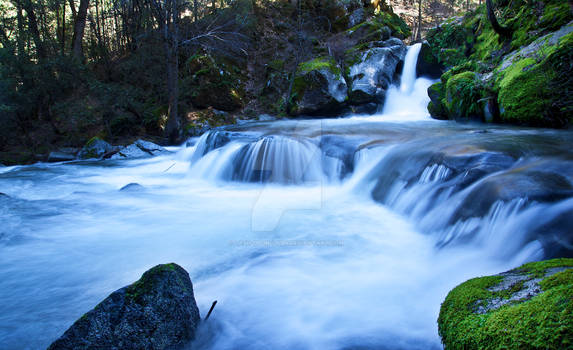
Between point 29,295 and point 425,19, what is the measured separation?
121 feet

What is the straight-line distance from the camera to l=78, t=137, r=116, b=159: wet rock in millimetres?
10344

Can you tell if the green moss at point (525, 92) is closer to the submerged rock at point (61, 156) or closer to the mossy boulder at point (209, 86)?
the mossy boulder at point (209, 86)

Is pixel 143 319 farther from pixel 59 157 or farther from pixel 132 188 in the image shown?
pixel 59 157

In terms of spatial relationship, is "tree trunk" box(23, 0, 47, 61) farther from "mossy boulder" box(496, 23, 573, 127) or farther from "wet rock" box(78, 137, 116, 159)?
"mossy boulder" box(496, 23, 573, 127)

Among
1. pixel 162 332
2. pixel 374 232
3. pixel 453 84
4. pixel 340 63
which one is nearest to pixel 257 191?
pixel 374 232

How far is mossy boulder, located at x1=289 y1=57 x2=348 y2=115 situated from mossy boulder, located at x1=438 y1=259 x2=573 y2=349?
12.2m

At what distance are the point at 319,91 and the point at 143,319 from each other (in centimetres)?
1274

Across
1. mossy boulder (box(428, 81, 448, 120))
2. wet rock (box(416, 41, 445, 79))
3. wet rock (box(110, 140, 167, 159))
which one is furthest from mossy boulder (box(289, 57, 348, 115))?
wet rock (box(110, 140, 167, 159))

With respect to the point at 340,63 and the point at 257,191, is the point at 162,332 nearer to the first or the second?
the point at 257,191

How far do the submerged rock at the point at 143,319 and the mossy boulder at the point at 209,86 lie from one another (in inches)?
482

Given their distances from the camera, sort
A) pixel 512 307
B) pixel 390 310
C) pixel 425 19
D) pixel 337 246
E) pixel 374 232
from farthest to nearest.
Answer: pixel 425 19 < pixel 374 232 < pixel 337 246 < pixel 390 310 < pixel 512 307

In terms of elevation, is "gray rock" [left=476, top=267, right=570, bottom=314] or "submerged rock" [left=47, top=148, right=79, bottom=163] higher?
"gray rock" [left=476, top=267, right=570, bottom=314]

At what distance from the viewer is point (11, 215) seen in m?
4.85

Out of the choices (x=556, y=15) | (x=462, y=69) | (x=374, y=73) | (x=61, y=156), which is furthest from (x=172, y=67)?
(x=556, y=15)
